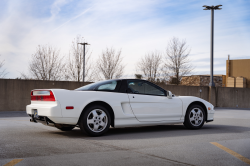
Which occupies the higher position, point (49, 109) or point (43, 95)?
point (43, 95)

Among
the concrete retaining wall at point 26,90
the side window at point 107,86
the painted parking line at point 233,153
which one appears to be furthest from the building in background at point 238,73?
the painted parking line at point 233,153

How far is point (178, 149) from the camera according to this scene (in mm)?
5277

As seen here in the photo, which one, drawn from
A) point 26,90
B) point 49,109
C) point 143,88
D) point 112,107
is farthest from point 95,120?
point 26,90

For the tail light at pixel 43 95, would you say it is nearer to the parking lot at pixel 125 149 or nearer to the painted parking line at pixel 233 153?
the parking lot at pixel 125 149

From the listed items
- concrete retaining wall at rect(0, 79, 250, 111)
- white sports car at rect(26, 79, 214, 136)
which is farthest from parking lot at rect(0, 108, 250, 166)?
concrete retaining wall at rect(0, 79, 250, 111)

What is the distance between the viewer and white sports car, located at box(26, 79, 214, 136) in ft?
20.8

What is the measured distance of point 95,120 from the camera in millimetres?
6559

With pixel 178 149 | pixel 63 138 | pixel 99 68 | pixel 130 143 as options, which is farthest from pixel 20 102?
pixel 99 68

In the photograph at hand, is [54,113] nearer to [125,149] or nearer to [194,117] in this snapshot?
[125,149]

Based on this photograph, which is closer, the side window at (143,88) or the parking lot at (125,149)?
the parking lot at (125,149)

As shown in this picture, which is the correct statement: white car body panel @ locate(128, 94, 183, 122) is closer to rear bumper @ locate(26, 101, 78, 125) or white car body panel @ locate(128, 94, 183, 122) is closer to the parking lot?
the parking lot

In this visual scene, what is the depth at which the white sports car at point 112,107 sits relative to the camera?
6352mm

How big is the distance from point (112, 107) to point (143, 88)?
955 mm

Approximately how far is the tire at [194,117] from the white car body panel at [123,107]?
0.49 feet
